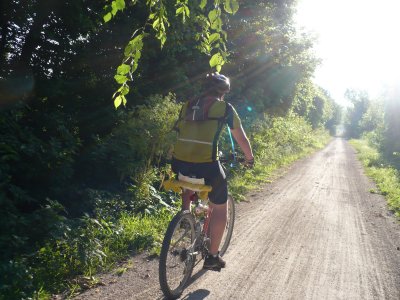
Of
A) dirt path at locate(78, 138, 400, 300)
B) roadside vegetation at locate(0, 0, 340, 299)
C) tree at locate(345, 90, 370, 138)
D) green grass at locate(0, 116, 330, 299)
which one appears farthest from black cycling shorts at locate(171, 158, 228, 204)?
tree at locate(345, 90, 370, 138)

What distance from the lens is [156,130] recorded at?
22.9ft

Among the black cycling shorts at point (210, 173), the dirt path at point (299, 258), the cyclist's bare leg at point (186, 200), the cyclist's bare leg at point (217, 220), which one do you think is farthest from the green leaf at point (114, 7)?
the dirt path at point (299, 258)

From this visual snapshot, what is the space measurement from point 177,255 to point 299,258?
212cm

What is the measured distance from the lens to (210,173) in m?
3.70

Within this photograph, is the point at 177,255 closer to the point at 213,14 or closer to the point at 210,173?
the point at 210,173

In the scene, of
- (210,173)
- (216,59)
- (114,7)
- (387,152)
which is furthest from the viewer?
(387,152)

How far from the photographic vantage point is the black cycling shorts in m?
3.68

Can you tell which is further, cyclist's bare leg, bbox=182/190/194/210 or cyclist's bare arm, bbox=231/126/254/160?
cyclist's bare leg, bbox=182/190/194/210

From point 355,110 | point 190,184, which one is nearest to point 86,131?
point 190,184

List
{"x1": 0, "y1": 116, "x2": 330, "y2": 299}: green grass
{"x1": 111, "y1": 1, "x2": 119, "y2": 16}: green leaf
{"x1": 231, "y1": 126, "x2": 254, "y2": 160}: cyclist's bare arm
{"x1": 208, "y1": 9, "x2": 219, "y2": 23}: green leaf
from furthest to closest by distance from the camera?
{"x1": 231, "y1": 126, "x2": 254, "y2": 160}: cyclist's bare arm < {"x1": 0, "y1": 116, "x2": 330, "y2": 299}: green grass < {"x1": 208, "y1": 9, "x2": 219, "y2": 23}: green leaf < {"x1": 111, "y1": 1, "x2": 119, "y2": 16}: green leaf

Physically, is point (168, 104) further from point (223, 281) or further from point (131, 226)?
point (223, 281)

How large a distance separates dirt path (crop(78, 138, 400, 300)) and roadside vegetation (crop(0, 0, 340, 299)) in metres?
A: 0.64

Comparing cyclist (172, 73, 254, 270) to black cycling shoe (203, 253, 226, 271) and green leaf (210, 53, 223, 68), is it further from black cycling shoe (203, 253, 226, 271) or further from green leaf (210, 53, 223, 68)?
green leaf (210, 53, 223, 68)

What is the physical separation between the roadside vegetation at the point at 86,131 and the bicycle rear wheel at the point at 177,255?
92 cm
